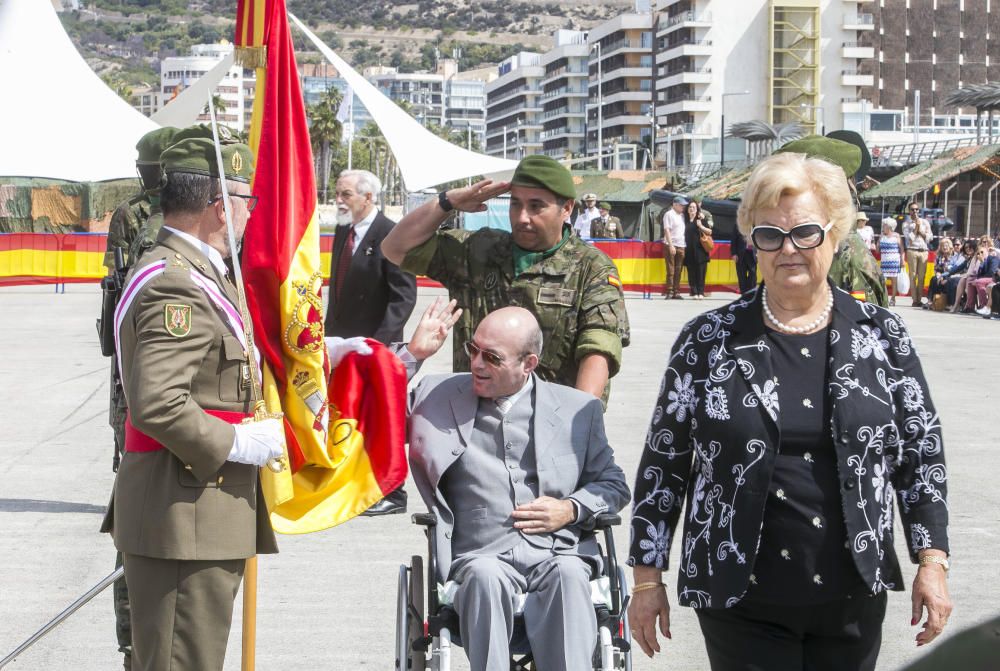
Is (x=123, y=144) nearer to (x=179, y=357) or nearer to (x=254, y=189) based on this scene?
(x=254, y=189)

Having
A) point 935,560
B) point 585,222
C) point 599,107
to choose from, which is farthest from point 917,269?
point 599,107

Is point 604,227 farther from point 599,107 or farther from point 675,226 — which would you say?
point 599,107

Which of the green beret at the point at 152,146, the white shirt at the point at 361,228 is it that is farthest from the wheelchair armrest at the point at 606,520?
the white shirt at the point at 361,228

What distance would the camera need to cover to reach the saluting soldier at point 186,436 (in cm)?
357

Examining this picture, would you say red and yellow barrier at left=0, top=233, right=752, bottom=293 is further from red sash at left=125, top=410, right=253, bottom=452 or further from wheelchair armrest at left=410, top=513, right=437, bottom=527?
red sash at left=125, top=410, right=253, bottom=452

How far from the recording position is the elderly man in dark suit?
838cm

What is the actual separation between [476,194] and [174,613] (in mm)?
2040

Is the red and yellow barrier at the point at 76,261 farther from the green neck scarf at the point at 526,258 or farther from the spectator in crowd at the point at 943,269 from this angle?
the green neck scarf at the point at 526,258

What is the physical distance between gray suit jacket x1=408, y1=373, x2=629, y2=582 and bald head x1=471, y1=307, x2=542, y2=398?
0.26ft

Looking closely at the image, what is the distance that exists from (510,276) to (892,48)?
152200 millimetres

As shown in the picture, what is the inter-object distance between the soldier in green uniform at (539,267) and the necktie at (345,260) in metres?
3.24

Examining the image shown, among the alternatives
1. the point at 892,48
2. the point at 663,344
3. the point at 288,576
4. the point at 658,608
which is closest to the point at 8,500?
the point at 288,576

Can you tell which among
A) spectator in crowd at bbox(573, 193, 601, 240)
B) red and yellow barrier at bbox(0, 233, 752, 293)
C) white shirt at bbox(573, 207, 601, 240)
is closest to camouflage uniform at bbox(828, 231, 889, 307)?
red and yellow barrier at bbox(0, 233, 752, 293)

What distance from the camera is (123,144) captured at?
33.7 ft
